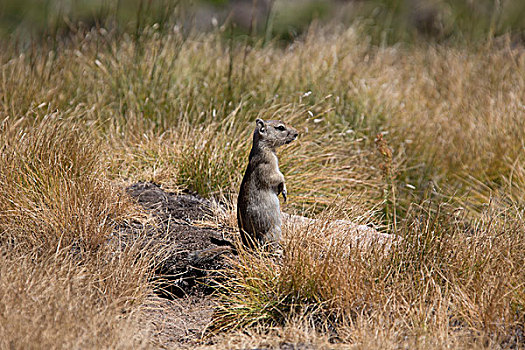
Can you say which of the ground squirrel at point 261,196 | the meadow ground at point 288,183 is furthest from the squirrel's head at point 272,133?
the meadow ground at point 288,183

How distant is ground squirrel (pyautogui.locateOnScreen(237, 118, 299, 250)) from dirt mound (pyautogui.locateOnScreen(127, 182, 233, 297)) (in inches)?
15.4

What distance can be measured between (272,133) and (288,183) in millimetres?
1301

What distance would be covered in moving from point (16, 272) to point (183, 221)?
64.3 inches

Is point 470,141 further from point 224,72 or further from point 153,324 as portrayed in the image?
point 153,324

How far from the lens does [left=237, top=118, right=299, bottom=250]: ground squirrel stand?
13.0 feet

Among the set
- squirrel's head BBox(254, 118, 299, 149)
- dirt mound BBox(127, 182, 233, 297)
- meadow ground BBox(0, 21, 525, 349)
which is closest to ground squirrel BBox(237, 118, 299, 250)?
squirrel's head BBox(254, 118, 299, 149)

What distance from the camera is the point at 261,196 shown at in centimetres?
398

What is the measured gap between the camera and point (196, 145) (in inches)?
217

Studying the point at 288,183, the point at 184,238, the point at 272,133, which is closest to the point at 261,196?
the point at 272,133

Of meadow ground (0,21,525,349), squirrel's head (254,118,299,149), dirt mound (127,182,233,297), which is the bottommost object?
dirt mound (127,182,233,297)

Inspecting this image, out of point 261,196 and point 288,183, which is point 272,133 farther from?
point 288,183

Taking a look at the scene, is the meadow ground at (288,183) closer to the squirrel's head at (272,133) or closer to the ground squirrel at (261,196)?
the ground squirrel at (261,196)

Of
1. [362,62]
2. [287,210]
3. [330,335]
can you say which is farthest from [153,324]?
[362,62]

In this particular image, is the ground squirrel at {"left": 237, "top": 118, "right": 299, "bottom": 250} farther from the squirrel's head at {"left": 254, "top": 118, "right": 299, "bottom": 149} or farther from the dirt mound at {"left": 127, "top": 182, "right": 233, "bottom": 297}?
the dirt mound at {"left": 127, "top": 182, "right": 233, "bottom": 297}
